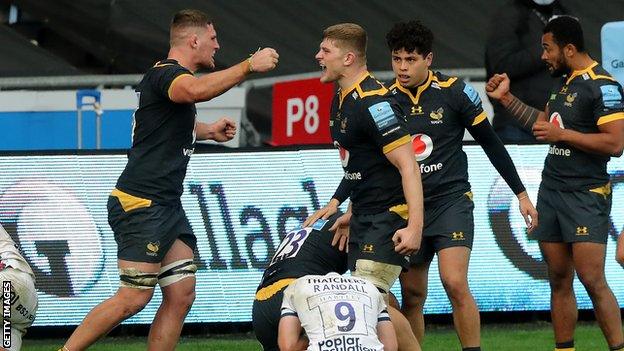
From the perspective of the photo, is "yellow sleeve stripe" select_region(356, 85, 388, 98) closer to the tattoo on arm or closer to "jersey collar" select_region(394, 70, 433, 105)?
"jersey collar" select_region(394, 70, 433, 105)

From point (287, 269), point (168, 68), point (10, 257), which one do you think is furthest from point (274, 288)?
point (10, 257)

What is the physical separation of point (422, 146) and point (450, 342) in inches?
74.4

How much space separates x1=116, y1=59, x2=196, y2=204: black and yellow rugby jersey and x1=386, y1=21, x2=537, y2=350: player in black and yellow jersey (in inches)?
51.9

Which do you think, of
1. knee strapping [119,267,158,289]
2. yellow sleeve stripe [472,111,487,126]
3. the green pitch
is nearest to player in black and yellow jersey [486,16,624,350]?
yellow sleeve stripe [472,111,487,126]

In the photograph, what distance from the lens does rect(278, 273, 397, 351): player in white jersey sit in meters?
A: 7.25

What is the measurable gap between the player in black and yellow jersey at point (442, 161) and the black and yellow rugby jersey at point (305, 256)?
29.3 inches

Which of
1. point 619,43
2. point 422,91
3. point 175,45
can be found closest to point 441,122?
point 422,91

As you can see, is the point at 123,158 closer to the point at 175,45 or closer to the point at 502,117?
the point at 175,45

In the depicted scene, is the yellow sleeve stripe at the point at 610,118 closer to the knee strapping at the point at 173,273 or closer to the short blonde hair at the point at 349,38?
the short blonde hair at the point at 349,38

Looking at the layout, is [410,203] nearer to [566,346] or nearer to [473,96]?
[473,96]

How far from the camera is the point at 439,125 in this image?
8.98 m

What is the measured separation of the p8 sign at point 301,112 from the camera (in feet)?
44.0

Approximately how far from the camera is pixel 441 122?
29.5 feet

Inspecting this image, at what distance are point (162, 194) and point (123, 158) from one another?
204 cm
